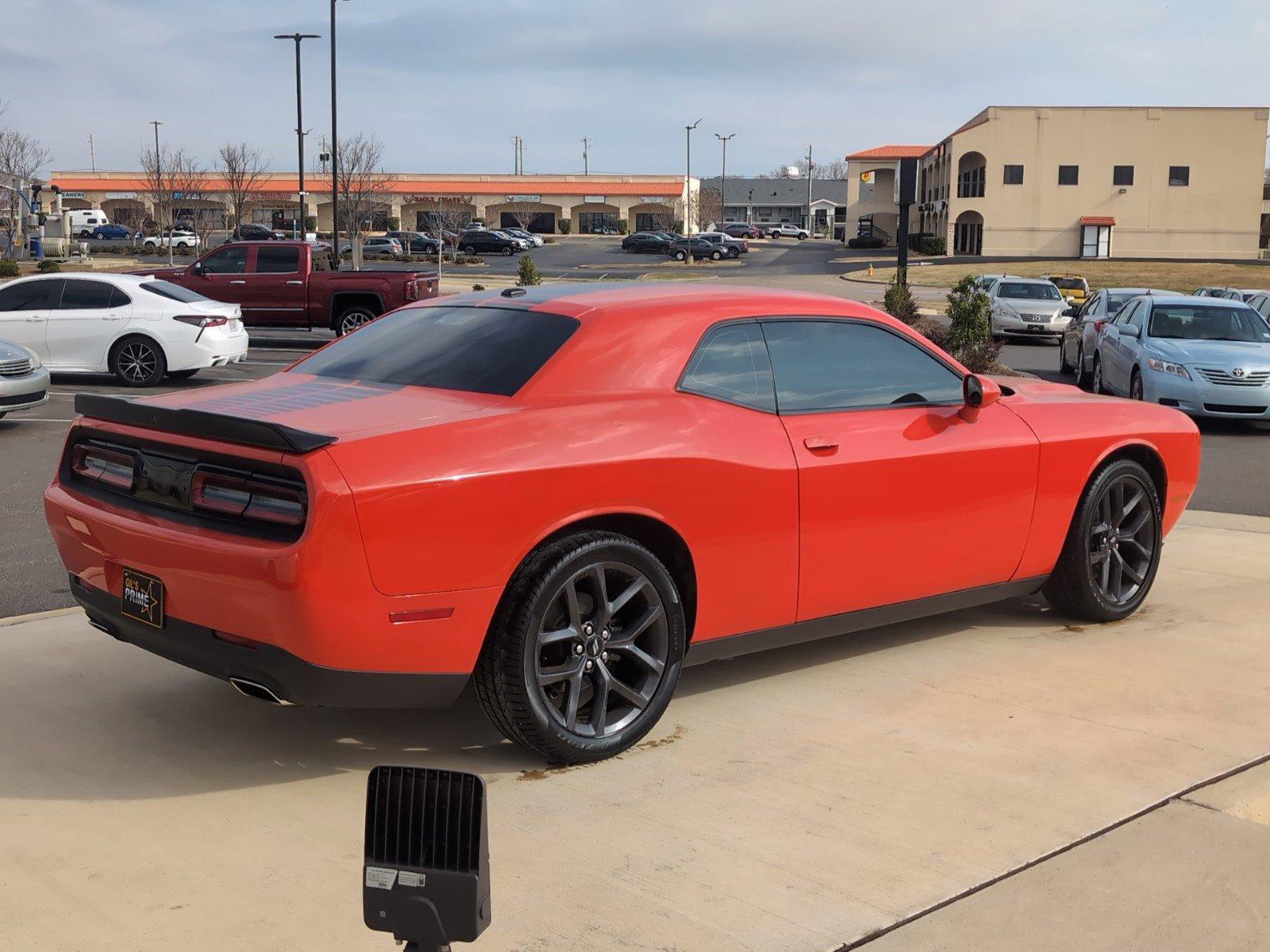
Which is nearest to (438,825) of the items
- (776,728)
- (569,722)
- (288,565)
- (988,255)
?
(288,565)

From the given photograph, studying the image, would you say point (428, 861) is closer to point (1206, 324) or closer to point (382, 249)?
point (1206, 324)

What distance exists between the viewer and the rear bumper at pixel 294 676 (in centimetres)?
409

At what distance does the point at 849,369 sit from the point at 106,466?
2853 mm

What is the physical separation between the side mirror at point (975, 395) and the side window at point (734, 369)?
39.0 inches

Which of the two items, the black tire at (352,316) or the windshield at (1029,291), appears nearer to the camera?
the black tire at (352,316)

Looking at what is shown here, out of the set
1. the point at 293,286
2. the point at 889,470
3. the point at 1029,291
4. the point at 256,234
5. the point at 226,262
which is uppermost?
the point at 256,234

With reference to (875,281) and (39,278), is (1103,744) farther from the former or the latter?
(875,281)

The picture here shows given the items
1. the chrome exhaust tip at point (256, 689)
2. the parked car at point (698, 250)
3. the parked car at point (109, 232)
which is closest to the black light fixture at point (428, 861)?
the chrome exhaust tip at point (256, 689)

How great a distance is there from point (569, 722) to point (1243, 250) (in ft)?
261

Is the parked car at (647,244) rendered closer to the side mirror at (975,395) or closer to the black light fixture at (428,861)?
the side mirror at (975,395)

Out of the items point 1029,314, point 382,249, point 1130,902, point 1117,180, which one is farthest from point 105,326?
point 1117,180

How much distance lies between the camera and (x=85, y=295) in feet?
55.7

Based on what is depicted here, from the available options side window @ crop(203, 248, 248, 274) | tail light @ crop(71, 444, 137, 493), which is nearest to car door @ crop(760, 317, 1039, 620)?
tail light @ crop(71, 444, 137, 493)

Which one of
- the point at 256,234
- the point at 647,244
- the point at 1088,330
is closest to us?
the point at 1088,330
